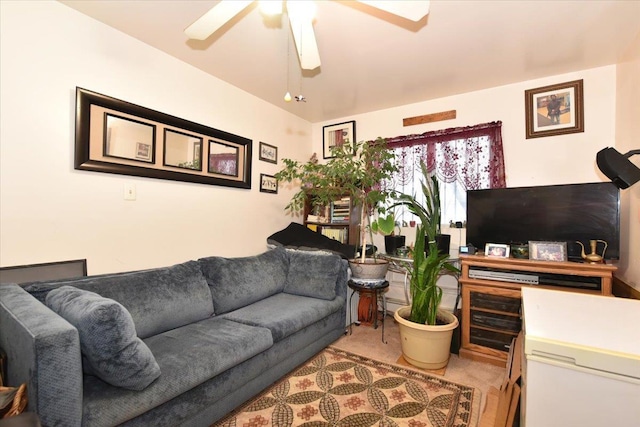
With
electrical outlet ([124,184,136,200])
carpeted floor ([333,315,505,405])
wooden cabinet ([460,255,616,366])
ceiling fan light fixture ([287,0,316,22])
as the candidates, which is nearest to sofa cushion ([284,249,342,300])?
carpeted floor ([333,315,505,405])

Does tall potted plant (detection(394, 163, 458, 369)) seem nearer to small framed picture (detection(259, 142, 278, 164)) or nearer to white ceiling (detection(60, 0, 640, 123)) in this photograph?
white ceiling (detection(60, 0, 640, 123))

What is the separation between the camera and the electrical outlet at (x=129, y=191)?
210cm

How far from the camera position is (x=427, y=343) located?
2111mm

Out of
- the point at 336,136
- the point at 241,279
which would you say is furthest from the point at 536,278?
the point at 336,136

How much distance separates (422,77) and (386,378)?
7.97 feet

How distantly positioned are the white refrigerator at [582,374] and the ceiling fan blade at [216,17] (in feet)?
5.33

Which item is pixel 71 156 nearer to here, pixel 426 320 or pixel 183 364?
pixel 183 364

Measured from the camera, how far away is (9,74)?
1619 mm

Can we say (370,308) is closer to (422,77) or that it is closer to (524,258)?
(524,258)

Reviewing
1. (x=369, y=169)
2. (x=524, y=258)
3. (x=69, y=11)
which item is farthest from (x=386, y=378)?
(x=69, y=11)

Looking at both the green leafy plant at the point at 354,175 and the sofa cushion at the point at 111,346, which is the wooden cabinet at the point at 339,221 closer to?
the green leafy plant at the point at 354,175

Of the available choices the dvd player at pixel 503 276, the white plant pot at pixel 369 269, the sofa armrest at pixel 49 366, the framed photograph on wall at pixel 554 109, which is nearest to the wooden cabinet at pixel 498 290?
the dvd player at pixel 503 276

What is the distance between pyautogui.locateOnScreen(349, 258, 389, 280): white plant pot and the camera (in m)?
2.56

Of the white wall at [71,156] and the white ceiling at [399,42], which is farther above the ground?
the white ceiling at [399,42]
